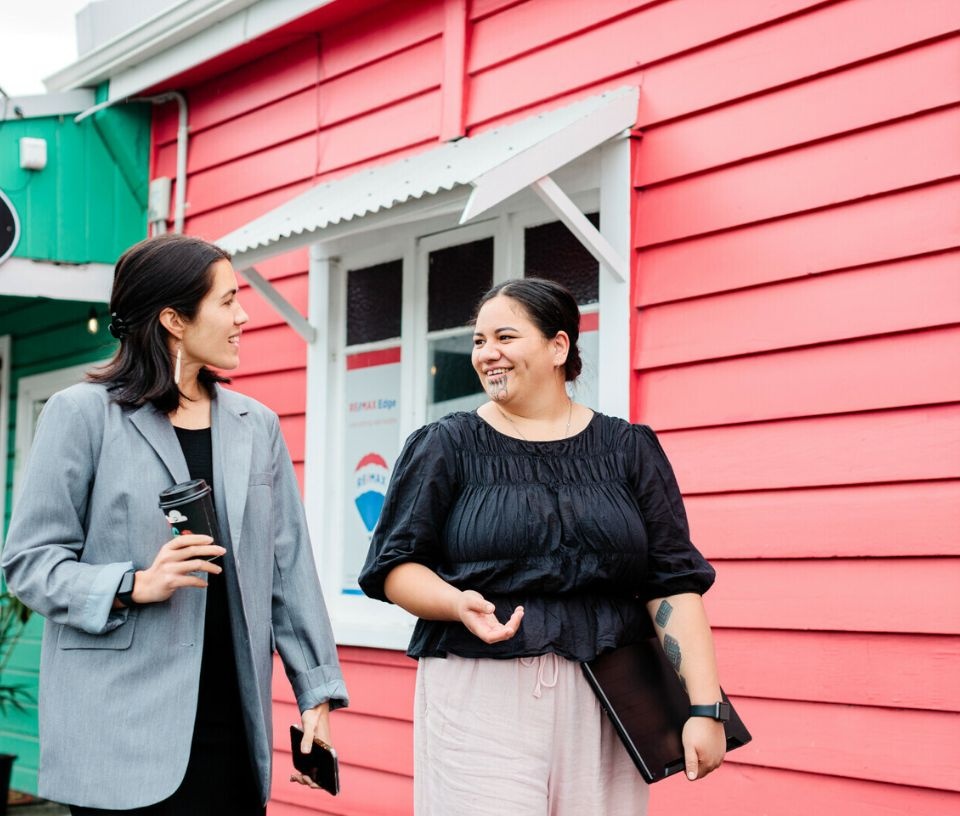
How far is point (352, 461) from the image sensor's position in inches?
229

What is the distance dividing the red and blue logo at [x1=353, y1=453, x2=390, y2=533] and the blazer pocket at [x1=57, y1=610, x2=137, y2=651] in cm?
311

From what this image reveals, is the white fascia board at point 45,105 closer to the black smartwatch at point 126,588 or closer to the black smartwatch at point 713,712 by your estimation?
the black smartwatch at point 126,588

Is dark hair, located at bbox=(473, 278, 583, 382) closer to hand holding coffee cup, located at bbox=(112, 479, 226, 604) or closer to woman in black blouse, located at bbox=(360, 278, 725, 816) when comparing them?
woman in black blouse, located at bbox=(360, 278, 725, 816)

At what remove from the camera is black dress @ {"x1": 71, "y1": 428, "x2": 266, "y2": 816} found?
98.1 inches

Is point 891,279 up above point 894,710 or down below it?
above

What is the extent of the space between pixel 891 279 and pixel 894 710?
1.18m

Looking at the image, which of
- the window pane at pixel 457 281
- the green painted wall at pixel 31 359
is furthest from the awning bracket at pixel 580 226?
the green painted wall at pixel 31 359

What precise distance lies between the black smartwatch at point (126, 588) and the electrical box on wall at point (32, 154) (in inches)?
192

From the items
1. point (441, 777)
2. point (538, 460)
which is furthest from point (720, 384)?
point (441, 777)

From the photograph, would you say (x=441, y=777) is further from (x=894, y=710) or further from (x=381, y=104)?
(x=381, y=104)

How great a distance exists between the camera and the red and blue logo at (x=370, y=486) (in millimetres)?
5590

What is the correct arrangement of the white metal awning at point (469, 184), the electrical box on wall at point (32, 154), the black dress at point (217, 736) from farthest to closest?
the electrical box on wall at point (32, 154)
the white metal awning at point (469, 184)
the black dress at point (217, 736)

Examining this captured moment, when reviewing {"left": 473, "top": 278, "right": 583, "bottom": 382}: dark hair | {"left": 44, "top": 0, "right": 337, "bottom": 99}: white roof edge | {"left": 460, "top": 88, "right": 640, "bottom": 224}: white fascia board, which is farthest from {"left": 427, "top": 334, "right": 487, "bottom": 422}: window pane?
{"left": 473, "top": 278, "right": 583, "bottom": 382}: dark hair

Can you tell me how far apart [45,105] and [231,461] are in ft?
16.1
